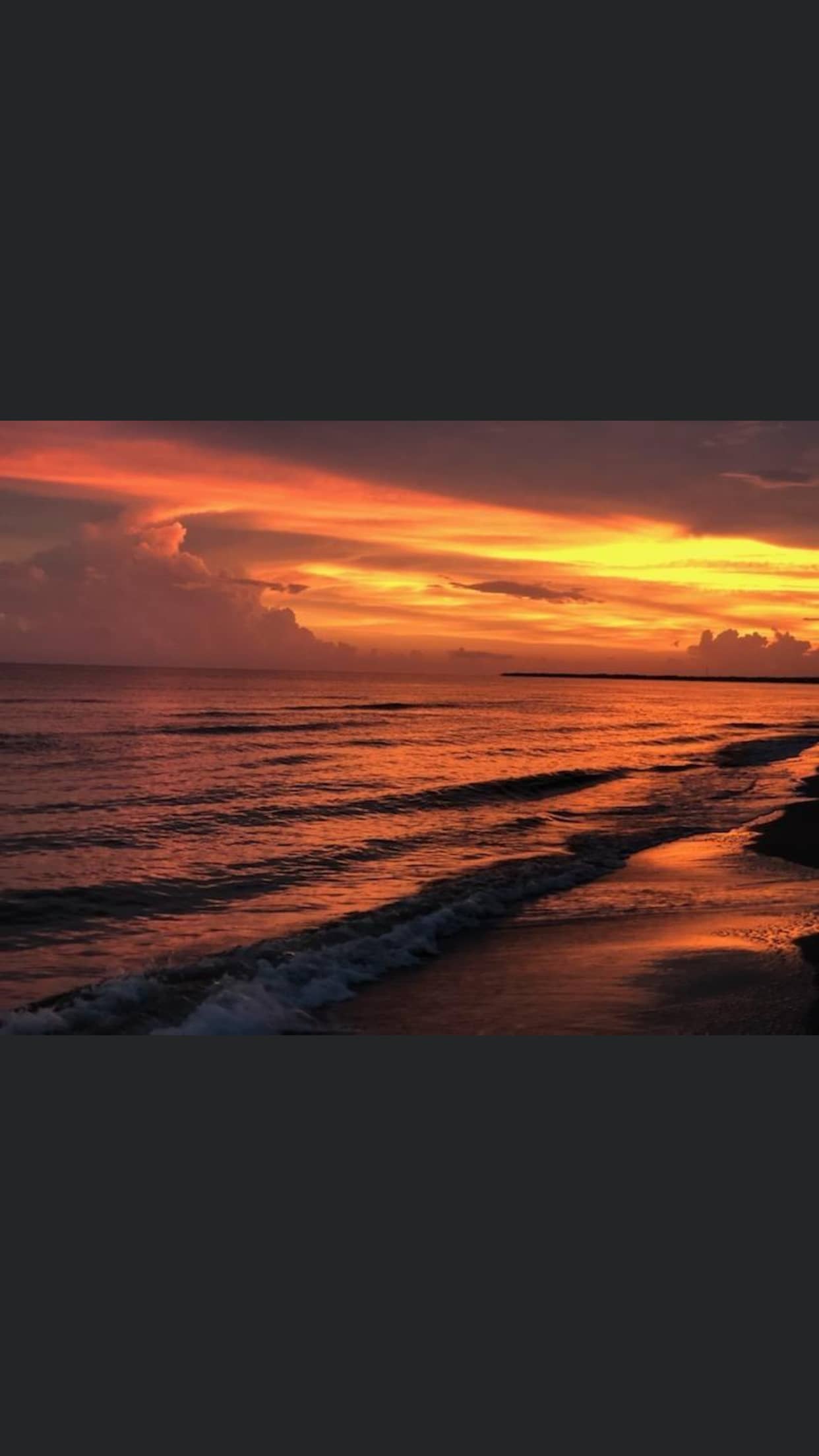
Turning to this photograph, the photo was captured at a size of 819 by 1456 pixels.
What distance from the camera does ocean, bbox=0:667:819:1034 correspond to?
9.83 m

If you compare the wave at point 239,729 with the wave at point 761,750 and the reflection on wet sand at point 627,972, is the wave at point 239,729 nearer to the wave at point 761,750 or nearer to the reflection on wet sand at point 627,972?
the wave at point 761,750

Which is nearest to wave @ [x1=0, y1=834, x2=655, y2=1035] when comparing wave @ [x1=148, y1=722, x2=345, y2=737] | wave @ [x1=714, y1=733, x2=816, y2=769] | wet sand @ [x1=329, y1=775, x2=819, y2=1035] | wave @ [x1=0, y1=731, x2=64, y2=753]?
wet sand @ [x1=329, y1=775, x2=819, y2=1035]

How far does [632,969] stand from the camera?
9.88m

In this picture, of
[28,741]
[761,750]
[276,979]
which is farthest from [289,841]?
[761,750]

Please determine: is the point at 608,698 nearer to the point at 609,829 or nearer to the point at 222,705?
the point at 222,705

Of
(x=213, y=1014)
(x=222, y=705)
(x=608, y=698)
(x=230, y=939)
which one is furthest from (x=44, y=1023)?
(x=608, y=698)

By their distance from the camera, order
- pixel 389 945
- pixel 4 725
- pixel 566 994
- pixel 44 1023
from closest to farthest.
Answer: pixel 44 1023
pixel 566 994
pixel 389 945
pixel 4 725

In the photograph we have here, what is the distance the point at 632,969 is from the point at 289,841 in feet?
30.2

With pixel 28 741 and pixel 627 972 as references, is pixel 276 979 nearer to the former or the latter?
pixel 627 972

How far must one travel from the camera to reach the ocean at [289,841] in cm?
983

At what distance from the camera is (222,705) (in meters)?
60.8

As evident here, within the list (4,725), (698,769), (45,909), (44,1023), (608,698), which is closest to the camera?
(44,1023)

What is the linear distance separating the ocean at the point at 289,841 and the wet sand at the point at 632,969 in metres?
0.50

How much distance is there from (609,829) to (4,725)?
28.4 metres
